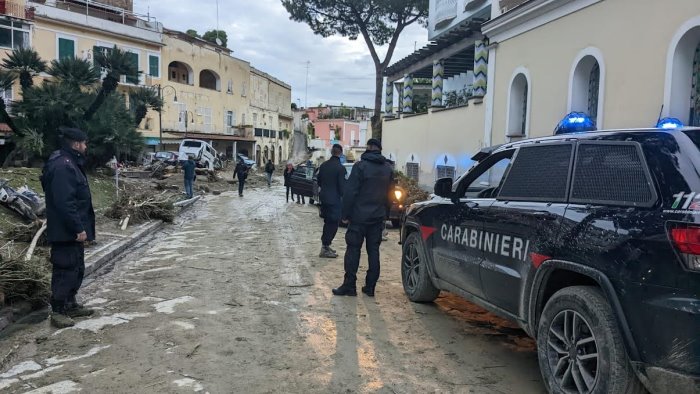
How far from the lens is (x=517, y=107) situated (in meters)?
13.3

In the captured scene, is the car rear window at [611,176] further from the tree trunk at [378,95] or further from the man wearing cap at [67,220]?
the tree trunk at [378,95]

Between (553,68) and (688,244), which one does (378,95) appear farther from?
(688,244)

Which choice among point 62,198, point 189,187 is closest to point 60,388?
point 62,198

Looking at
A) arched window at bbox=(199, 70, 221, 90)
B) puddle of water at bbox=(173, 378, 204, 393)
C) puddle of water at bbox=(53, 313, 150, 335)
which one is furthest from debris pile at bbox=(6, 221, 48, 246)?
arched window at bbox=(199, 70, 221, 90)

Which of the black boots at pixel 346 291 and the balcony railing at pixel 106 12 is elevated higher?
the balcony railing at pixel 106 12

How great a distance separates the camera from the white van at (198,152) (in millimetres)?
32844

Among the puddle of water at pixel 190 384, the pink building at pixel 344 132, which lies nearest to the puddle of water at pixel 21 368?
the puddle of water at pixel 190 384

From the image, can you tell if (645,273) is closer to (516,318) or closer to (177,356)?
(516,318)

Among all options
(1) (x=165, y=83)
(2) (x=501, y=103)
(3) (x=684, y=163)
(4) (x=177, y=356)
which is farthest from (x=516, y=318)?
(1) (x=165, y=83)

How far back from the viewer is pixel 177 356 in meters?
4.34

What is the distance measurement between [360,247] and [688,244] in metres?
3.96

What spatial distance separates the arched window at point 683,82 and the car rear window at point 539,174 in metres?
5.12

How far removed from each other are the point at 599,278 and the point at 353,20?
90.4 ft

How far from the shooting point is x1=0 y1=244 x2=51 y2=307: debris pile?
17.5 ft
